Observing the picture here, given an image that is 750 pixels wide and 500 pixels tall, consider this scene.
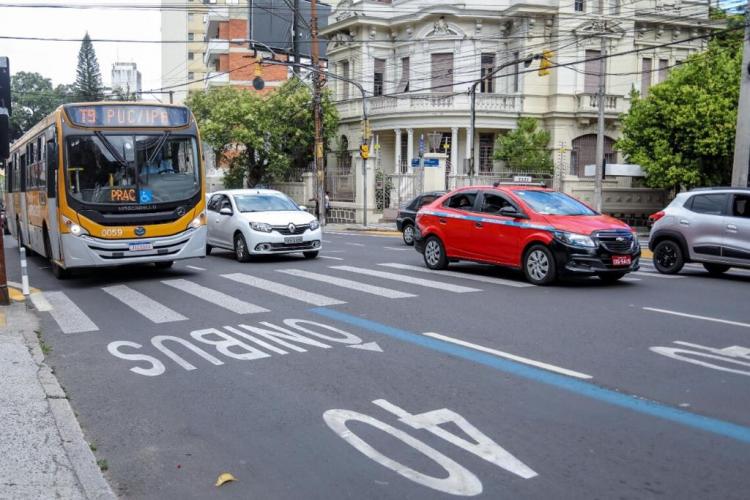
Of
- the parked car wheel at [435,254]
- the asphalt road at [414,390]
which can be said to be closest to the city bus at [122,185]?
the asphalt road at [414,390]

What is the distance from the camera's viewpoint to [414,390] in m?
6.32

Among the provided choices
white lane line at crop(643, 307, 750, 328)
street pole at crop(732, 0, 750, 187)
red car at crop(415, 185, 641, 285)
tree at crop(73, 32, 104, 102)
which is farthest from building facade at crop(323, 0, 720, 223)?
tree at crop(73, 32, 104, 102)

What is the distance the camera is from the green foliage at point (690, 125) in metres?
29.6

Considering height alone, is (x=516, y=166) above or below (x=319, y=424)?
above

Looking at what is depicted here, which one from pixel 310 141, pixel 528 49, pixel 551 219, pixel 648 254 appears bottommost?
pixel 648 254

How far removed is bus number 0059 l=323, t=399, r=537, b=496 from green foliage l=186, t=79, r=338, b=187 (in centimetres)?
3695

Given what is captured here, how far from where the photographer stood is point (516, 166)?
3619 cm

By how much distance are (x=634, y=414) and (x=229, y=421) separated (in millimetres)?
3110

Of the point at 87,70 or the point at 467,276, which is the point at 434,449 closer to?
the point at 467,276

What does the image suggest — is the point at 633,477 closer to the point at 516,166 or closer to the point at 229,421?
the point at 229,421

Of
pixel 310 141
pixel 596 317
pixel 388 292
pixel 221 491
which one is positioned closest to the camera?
pixel 221 491

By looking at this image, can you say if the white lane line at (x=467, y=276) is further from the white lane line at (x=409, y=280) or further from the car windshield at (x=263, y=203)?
the car windshield at (x=263, y=203)

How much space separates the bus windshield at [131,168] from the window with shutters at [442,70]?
2598cm

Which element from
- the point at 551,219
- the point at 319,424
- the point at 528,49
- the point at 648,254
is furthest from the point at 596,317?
the point at 528,49
